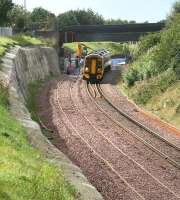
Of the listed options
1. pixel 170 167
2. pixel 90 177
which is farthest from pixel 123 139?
pixel 90 177

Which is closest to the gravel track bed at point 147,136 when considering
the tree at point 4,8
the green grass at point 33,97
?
the green grass at point 33,97

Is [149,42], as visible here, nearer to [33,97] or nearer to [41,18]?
[33,97]

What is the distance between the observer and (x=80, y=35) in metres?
83.3

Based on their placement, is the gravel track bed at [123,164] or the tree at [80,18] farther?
the tree at [80,18]

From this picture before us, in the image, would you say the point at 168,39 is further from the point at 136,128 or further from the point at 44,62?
the point at 44,62

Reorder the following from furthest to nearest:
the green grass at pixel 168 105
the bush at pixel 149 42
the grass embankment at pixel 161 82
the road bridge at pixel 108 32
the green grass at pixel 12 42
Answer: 1. the road bridge at pixel 108 32
2. the bush at pixel 149 42
3. the green grass at pixel 12 42
4. the grass embankment at pixel 161 82
5. the green grass at pixel 168 105

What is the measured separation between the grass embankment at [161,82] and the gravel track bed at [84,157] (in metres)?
6.71

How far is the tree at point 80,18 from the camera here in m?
152

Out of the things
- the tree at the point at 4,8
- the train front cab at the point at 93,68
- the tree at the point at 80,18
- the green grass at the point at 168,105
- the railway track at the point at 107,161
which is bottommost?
the tree at the point at 80,18

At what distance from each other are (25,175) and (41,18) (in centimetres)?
11570

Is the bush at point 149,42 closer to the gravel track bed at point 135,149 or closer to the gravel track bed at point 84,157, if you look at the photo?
the gravel track bed at point 135,149

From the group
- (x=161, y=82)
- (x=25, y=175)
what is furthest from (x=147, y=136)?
(x=25, y=175)

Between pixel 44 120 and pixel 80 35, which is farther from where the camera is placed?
pixel 80 35

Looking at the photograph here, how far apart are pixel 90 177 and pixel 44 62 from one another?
4817cm
